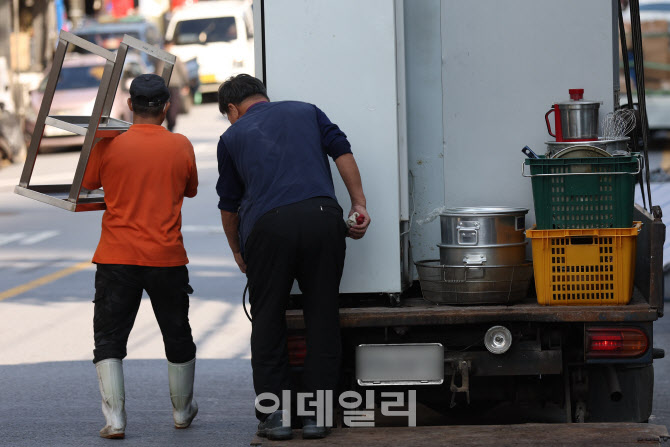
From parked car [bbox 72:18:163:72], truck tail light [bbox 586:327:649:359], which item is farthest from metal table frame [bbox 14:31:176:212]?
parked car [bbox 72:18:163:72]

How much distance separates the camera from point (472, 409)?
6.38 meters

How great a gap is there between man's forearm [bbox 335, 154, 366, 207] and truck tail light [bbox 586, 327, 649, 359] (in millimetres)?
1174

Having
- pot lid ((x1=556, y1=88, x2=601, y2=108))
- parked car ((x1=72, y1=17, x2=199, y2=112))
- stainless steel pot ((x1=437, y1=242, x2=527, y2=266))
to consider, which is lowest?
stainless steel pot ((x1=437, y1=242, x2=527, y2=266))

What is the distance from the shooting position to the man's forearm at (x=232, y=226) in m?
5.62

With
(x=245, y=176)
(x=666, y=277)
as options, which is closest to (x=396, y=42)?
(x=245, y=176)

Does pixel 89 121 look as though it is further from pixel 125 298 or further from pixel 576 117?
pixel 576 117

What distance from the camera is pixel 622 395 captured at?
5.74 meters

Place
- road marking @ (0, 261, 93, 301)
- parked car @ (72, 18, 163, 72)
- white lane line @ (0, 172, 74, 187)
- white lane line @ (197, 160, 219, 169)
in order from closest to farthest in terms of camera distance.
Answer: road marking @ (0, 261, 93, 301)
white lane line @ (0, 172, 74, 187)
white lane line @ (197, 160, 219, 169)
parked car @ (72, 18, 163, 72)

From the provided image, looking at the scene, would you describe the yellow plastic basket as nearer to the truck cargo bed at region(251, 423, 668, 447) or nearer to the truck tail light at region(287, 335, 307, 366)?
the truck cargo bed at region(251, 423, 668, 447)

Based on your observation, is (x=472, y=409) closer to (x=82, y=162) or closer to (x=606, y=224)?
(x=606, y=224)

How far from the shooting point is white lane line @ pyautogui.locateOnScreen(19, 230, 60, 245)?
611 inches

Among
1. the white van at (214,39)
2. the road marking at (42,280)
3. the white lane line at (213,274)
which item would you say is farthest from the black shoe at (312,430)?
the white van at (214,39)

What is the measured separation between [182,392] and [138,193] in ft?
3.70

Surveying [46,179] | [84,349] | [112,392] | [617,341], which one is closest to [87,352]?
[84,349]
